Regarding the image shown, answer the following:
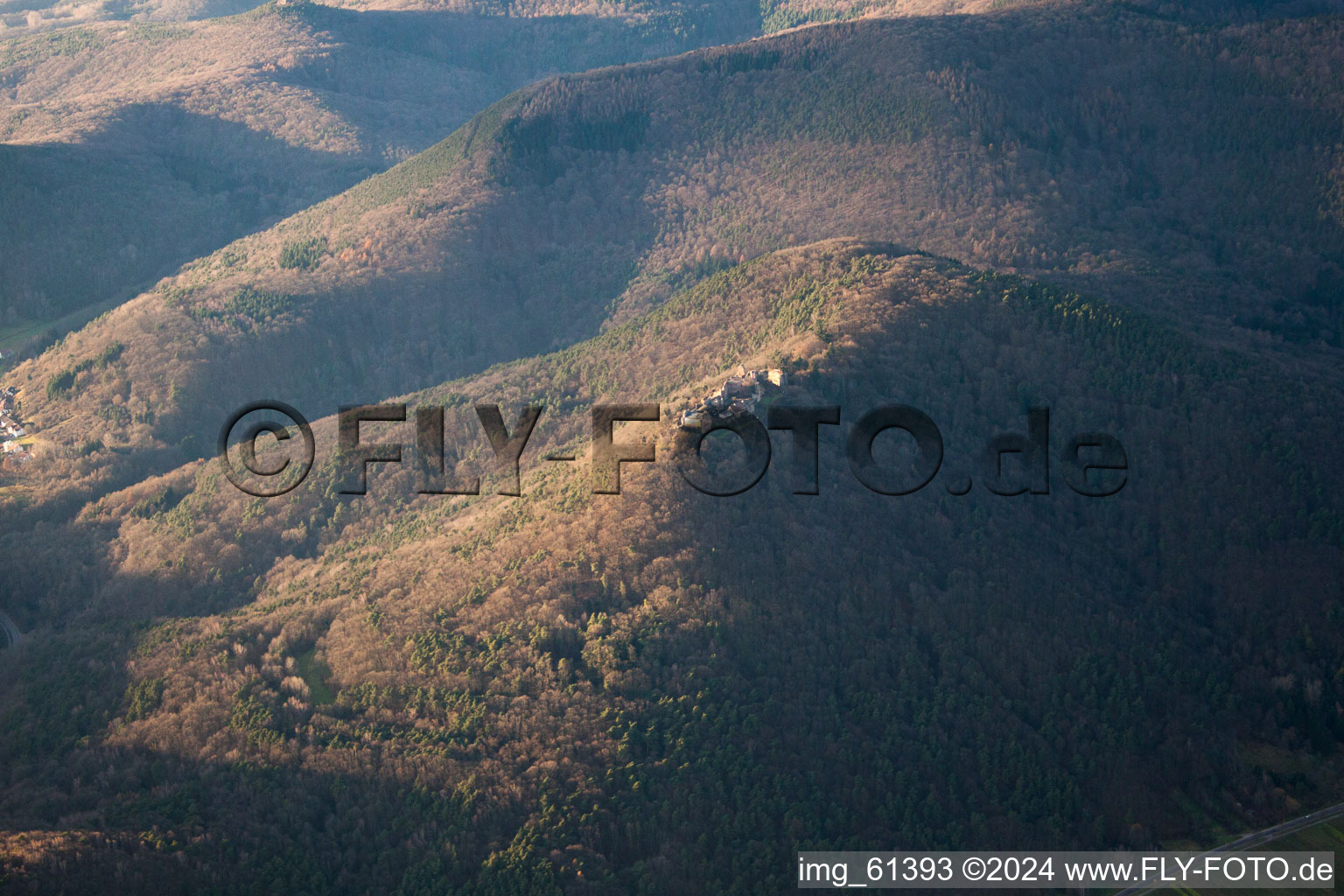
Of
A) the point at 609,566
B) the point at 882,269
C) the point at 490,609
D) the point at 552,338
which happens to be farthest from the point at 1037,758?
the point at 552,338

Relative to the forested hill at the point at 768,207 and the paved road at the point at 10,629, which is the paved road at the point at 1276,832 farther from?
the paved road at the point at 10,629

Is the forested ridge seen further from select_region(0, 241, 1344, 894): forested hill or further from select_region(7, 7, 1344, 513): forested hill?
select_region(7, 7, 1344, 513): forested hill

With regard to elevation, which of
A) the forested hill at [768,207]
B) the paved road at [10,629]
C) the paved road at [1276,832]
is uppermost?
the forested hill at [768,207]

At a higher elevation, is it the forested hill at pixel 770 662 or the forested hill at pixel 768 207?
the forested hill at pixel 768 207

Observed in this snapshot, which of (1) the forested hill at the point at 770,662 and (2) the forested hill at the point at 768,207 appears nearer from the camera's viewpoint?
(1) the forested hill at the point at 770,662

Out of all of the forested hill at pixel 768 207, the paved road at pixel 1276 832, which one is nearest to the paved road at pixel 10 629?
the forested hill at pixel 768 207

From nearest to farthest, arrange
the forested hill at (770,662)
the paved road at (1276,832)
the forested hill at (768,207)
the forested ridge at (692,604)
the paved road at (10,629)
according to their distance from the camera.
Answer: the forested hill at (770,662) < the forested ridge at (692,604) < the paved road at (1276,832) < the paved road at (10,629) < the forested hill at (768,207)

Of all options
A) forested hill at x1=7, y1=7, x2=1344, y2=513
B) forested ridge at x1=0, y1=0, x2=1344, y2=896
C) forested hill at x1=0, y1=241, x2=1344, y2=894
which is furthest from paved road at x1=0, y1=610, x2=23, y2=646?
forested hill at x1=7, y1=7, x2=1344, y2=513
